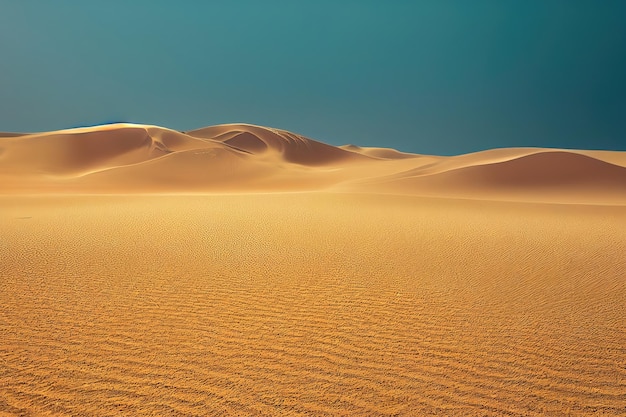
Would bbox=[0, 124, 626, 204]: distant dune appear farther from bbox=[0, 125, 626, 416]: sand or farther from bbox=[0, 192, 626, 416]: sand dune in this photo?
bbox=[0, 192, 626, 416]: sand dune

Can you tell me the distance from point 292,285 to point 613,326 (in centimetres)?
487

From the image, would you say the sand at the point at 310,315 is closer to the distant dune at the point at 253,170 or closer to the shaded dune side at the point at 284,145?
the distant dune at the point at 253,170

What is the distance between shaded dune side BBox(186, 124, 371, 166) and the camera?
65375 millimetres

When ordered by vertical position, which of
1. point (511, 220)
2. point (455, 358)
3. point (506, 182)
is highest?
point (506, 182)

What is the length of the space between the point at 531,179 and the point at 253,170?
2873 centimetres

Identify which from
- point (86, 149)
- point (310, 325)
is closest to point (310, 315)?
point (310, 325)

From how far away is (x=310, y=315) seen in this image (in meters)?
5.27

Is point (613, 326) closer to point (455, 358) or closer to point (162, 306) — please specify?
point (455, 358)

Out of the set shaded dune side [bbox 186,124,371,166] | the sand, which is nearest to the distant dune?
shaded dune side [bbox 186,124,371,166]

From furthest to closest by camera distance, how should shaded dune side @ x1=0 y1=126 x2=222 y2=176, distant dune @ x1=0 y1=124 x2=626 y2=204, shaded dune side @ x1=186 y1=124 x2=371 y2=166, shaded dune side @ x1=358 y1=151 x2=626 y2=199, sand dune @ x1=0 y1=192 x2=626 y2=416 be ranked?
shaded dune side @ x1=186 y1=124 x2=371 y2=166 < shaded dune side @ x1=0 y1=126 x2=222 y2=176 < distant dune @ x1=0 y1=124 x2=626 y2=204 < shaded dune side @ x1=358 y1=151 x2=626 y2=199 < sand dune @ x1=0 y1=192 x2=626 y2=416

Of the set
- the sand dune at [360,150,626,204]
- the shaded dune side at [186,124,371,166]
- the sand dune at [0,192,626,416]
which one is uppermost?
the shaded dune side at [186,124,371,166]

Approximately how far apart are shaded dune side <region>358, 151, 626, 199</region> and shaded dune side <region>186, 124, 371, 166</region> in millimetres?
36776

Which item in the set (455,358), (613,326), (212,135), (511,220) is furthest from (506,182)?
(212,135)

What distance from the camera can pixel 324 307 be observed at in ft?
18.3
